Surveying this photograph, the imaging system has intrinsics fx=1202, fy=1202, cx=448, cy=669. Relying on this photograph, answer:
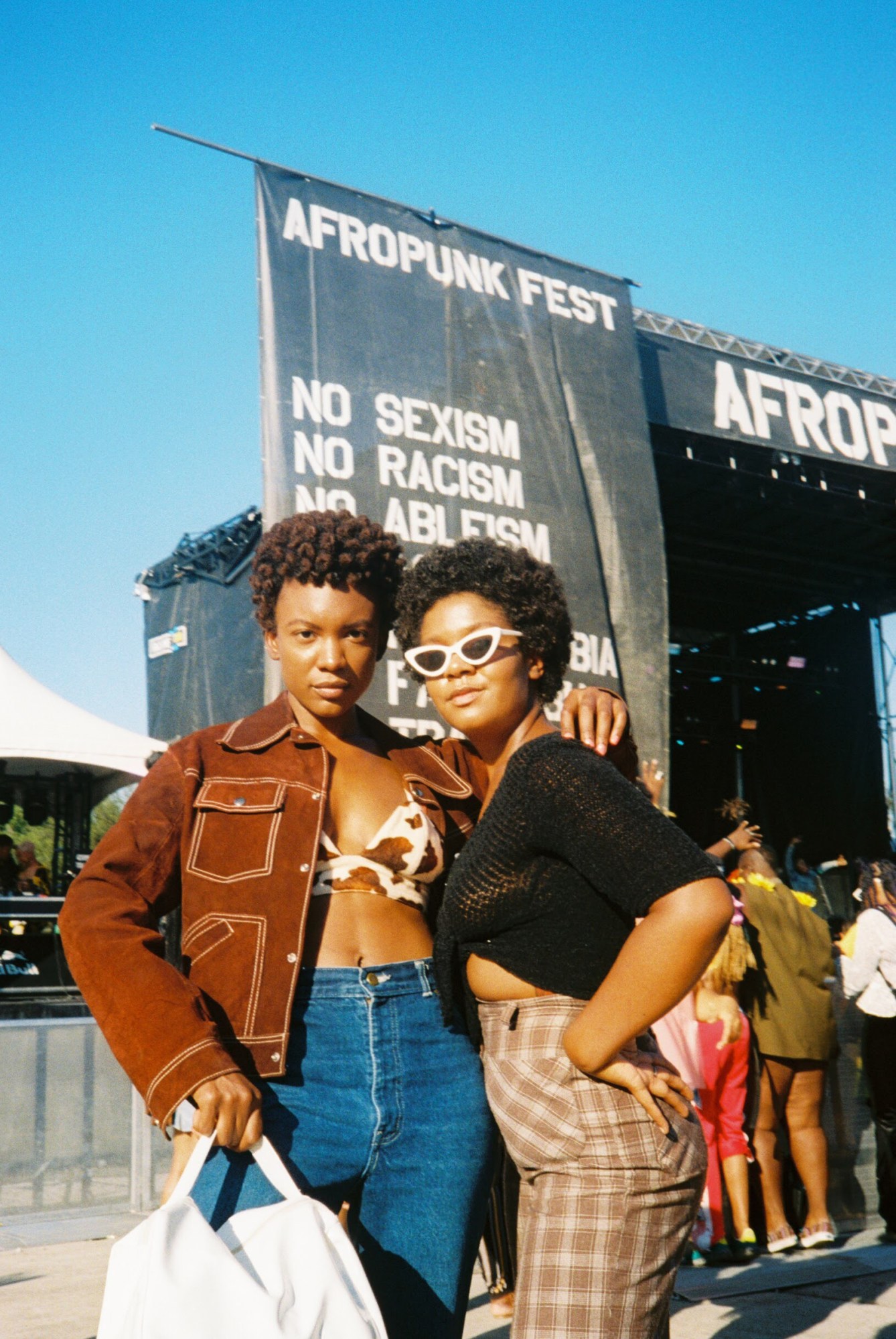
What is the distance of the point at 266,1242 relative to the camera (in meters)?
1.58

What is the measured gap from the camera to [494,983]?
1828 millimetres

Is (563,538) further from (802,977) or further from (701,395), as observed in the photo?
(802,977)

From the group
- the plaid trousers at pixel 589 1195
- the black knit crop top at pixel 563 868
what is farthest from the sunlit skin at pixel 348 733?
the plaid trousers at pixel 589 1195

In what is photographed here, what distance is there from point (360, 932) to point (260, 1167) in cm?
41

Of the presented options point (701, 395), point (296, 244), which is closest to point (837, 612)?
point (701, 395)

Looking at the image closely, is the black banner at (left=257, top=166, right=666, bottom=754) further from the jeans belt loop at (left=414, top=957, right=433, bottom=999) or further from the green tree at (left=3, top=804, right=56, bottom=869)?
the green tree at (left=3, top=804, right=56, bottom=869)

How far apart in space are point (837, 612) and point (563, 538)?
9.22m

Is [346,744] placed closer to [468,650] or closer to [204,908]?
[468,650]

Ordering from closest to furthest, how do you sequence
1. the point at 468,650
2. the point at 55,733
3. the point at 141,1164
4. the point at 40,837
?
the point at 468,650 < the point at 141,1164 < the point at 55,733 < the point at 40,837

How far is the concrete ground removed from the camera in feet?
12.7

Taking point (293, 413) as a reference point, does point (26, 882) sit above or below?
below

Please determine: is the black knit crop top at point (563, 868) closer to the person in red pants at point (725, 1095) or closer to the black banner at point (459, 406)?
the person in red pants at point (725, 1095)

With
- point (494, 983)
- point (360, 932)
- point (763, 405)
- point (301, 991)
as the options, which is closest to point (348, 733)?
point (360, 932)

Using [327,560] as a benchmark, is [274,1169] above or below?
below
